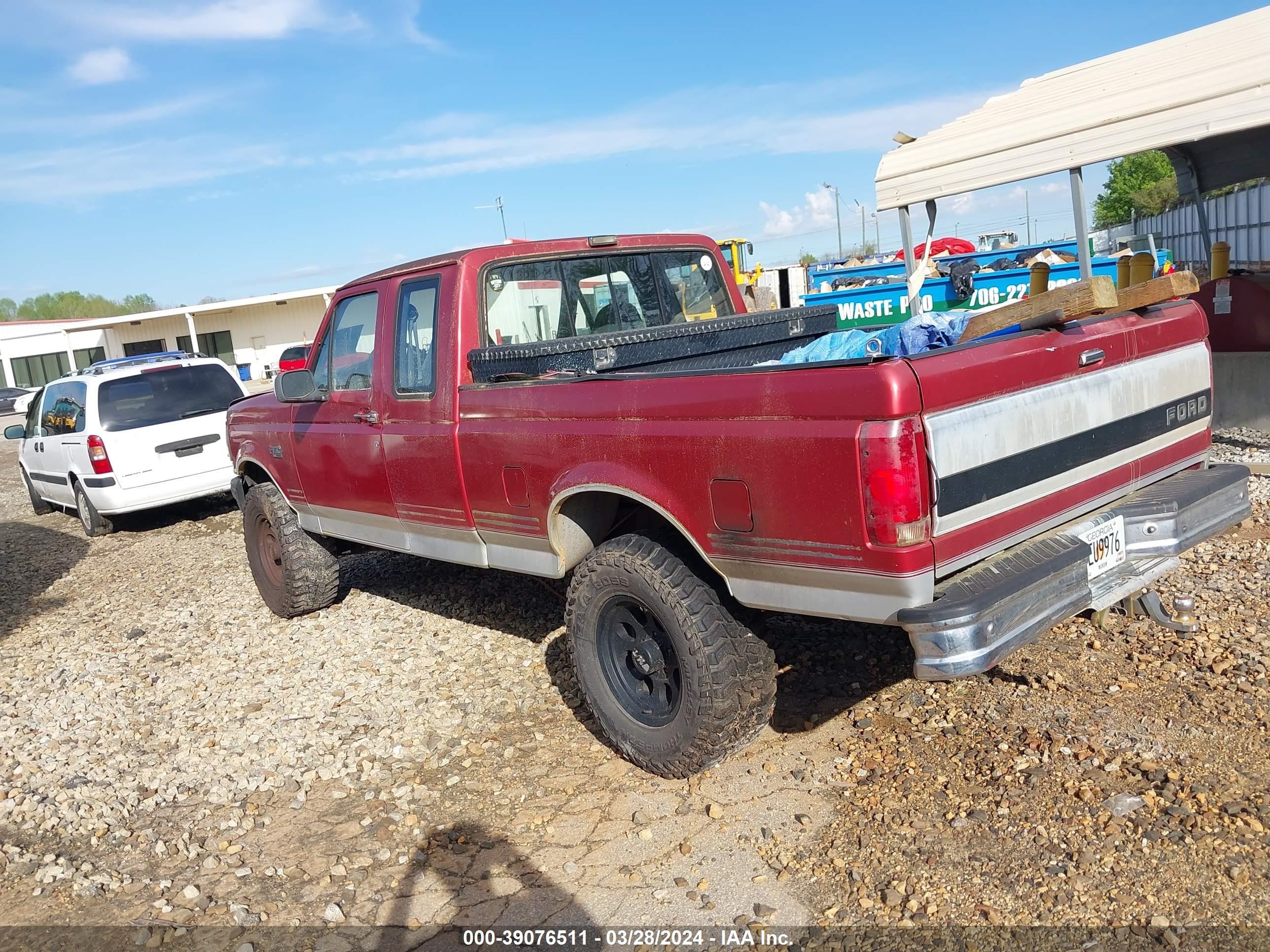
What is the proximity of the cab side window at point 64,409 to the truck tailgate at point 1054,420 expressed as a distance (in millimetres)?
9740

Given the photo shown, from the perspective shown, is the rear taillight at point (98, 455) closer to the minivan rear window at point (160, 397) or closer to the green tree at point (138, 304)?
the minivan rear window at point (160, 397)

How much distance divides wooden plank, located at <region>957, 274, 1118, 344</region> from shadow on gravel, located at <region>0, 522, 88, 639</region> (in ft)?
22.8

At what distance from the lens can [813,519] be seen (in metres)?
3.05

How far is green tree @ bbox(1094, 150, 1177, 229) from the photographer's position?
5625 cm

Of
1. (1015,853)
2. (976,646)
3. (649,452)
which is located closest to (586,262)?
(649,452)

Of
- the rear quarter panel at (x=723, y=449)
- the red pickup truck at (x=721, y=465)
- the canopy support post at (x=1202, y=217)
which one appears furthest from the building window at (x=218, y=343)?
the rear quarter panel at (x=723, y=449)

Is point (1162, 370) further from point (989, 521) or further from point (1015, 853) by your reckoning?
point (1015, 853)

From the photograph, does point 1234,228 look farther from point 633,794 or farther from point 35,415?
point 633,794

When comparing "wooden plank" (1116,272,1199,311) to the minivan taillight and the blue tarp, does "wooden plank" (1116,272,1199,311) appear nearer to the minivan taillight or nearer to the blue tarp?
the blue tarp

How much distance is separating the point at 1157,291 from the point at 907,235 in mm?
7118

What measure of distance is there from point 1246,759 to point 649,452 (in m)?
2.32

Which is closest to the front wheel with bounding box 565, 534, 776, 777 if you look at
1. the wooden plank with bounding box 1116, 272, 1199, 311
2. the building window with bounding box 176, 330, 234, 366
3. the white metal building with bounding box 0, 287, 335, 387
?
the wooden plank with bounding box 1116, 272, 1199, 311

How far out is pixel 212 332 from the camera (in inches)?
1654

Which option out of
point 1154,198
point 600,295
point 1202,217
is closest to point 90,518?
point 600,295
